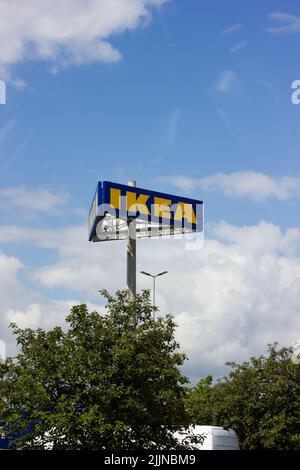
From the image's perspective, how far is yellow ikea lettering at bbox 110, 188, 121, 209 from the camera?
44.9 m

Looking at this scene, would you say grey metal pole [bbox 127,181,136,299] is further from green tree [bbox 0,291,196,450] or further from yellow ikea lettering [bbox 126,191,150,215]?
green tree [bbox 0,291,196,450]

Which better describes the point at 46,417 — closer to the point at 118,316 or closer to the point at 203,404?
the point at 118,316

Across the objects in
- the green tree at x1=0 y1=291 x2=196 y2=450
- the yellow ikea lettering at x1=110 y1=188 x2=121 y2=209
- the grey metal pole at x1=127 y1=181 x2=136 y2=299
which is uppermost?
the yellow ikea lettering at x1=110 y1=188 x2=121 y2=209

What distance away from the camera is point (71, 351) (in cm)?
2433

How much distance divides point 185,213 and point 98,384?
2727 cm

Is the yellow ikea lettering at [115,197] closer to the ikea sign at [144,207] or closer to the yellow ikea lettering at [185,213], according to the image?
the ikea sign at [144,207]

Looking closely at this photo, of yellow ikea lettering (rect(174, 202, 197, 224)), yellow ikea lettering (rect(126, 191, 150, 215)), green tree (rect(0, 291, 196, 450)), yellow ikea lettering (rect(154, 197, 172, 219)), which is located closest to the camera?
green tree (rect(0, 291, 196, 450))

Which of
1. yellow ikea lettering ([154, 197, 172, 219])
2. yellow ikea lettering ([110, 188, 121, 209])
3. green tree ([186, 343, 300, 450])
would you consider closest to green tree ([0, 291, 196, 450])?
green tree ([186, 343, 300, 450])

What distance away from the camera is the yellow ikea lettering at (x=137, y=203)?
45.6 metres

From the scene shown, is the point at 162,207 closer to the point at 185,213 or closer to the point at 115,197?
the point at 185,213

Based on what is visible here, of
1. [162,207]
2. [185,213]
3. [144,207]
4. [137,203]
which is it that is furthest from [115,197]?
[185,213]

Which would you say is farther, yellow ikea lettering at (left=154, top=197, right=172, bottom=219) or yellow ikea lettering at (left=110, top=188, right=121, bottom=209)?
yellow ikea lettering at (left=154, top=197, right=172, bottom=219)

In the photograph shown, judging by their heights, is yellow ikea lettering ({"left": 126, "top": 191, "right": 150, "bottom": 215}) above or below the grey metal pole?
above

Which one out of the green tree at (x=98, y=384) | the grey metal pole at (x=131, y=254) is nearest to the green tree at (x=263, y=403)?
the grey metal pole at (x=131, y=254)
